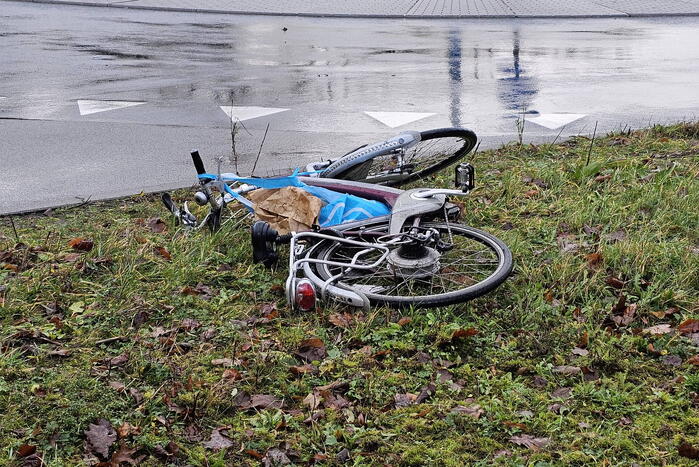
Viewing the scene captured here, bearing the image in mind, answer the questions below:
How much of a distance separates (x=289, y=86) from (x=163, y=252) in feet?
21.1

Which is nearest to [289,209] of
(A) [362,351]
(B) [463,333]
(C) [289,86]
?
(A) [362,351]

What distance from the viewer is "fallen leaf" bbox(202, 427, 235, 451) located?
3.44 m

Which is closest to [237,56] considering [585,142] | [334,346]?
[585,142]

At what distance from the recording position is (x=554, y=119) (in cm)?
938

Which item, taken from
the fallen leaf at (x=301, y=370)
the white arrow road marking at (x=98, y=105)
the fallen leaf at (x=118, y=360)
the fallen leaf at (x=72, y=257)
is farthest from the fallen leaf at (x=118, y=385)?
the white arrow road marking at (x=98, y=105)

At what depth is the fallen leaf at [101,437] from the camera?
3.35 meters

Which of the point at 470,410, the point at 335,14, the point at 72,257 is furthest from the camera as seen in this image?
the point at 335,14

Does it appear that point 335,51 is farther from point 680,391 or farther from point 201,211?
point 680,391

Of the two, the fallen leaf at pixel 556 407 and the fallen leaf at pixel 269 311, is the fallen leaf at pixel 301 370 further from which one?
the fallen leaf at pixel 556 407

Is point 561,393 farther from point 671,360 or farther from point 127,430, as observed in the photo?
point 127,430

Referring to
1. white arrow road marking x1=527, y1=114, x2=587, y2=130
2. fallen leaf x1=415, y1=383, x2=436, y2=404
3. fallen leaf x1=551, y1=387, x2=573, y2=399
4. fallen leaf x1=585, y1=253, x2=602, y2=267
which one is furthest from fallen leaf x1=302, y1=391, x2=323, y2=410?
white arrow road marking x1=527, y1=114, x2=587, y2=130

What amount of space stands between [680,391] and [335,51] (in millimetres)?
11615

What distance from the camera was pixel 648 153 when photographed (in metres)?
7.59

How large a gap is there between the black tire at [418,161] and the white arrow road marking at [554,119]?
Result: 2934mm
